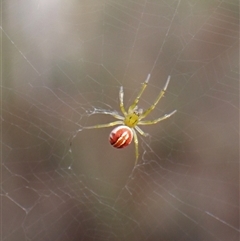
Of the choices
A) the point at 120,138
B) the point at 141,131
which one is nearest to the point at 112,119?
the point at 141,131

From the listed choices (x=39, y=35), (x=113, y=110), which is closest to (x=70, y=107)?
(x=113, y=110)

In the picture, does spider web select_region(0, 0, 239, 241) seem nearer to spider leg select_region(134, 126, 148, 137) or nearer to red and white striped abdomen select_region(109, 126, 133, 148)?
spider leg select_region(134, 126, 148, 137)

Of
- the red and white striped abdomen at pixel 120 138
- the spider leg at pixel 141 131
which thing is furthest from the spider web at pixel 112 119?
the red and white striped abdomen at pixel 120 138

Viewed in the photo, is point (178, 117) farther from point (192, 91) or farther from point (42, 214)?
Answer: point (42, 214)

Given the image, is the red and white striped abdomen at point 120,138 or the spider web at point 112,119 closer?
the red and white striped abdomen at point 120,138

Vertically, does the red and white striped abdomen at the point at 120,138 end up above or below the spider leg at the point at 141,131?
below

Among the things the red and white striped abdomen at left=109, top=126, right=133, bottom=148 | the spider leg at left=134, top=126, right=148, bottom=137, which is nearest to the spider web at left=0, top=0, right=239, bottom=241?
the spider leg at left=134, top=126, right=148, bottom=137

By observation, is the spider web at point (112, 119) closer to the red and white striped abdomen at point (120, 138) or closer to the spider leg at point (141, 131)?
the spider leg at point (141, 131)

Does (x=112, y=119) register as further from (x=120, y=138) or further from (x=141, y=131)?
(x=120, y=138)
